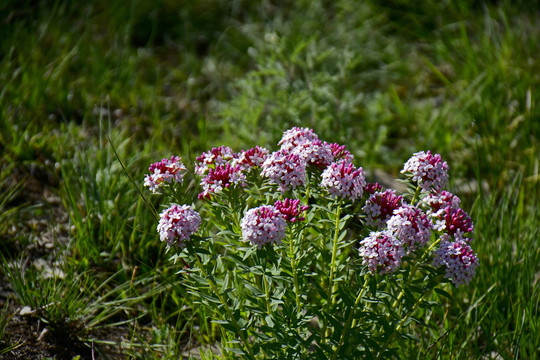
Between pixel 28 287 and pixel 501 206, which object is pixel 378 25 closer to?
pixel 501 206

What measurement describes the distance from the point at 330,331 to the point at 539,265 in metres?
1.48

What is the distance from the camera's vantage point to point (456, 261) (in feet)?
6.57

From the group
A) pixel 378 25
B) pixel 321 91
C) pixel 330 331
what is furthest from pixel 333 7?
pixel 330 331

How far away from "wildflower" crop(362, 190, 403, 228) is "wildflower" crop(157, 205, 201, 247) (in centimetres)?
60

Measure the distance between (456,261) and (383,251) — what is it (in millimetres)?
266

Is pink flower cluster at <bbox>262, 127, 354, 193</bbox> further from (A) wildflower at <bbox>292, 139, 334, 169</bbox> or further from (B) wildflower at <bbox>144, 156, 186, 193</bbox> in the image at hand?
(B) wildflower at <bbox>144, 156, 186, 193</bbox>

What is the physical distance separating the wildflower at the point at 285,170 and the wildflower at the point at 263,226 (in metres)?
0.16

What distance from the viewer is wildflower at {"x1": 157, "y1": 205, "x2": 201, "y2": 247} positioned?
6.41 ft

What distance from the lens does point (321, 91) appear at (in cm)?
406

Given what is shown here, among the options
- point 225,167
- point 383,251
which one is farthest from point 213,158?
point 383,251

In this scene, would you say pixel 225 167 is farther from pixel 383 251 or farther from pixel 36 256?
pixel 36 256

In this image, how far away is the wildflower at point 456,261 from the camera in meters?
2.00

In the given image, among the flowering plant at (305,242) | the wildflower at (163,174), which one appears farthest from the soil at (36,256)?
the wildflower at (163,174)

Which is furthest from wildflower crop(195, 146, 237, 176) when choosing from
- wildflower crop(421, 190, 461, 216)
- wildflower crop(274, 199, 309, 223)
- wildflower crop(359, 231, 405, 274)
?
wildflower crop(421, 190, 461, 216)
